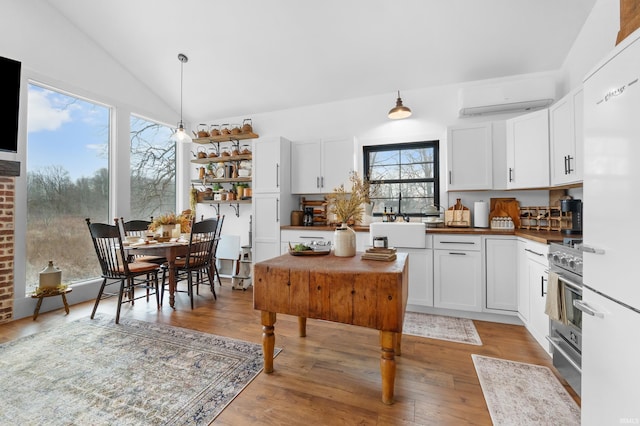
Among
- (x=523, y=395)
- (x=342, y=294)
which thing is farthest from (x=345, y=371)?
(x=523, y=395)

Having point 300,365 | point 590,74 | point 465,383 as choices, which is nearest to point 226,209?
point 300,365

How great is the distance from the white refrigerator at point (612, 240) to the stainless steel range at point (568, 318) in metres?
0.61

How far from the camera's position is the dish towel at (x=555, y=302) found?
185 centimetres

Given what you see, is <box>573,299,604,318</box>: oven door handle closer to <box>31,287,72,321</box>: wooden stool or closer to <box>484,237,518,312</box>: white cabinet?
<box>484,237,518,312</box>: white cabinet

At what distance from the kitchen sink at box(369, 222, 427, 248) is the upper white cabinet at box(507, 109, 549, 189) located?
115cm

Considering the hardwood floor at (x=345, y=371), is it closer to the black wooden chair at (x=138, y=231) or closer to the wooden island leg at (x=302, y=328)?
the wooden island leg at (x=302, y=328)

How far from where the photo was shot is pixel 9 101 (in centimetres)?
284

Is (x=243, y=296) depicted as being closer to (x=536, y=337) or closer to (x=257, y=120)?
(x=257, y=120)

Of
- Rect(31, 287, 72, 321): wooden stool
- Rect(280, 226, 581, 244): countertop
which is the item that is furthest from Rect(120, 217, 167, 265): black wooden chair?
Rect(280, 226, 581, 244): countertop

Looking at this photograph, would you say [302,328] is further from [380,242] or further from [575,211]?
[575,211]

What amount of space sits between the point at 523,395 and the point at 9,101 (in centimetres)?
517

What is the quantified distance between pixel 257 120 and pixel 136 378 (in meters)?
4.03

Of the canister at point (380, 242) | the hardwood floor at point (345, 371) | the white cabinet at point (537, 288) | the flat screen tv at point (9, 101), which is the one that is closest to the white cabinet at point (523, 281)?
the white cabinet at point (537, 288)

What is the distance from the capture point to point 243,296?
153 inches
